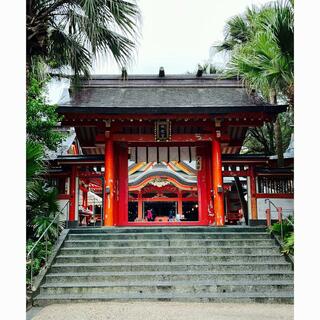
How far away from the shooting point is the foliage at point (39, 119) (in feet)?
29.7

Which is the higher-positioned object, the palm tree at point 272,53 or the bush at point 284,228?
the palm tree at point 272,53

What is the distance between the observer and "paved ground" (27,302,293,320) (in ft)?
18.9

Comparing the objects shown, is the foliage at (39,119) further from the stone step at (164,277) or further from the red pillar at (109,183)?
the stone step at (164,277)

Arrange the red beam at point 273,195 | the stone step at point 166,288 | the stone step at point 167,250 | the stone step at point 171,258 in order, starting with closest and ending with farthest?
the stone step at point 166,288, the stone step at point 171,258, the stone step at point 167,250, the red beam at point 273,195

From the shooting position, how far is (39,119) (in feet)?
30.7

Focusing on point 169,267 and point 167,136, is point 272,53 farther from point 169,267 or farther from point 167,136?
point 169,267

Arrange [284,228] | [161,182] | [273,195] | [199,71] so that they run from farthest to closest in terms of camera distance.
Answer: [161,182] → [199,71] → [273,195] → [284,228]

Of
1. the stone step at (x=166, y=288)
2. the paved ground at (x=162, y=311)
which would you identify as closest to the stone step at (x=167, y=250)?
the stone step at (x=166, y=288)

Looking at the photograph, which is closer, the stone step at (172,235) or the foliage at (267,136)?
the stone step at (172,235)

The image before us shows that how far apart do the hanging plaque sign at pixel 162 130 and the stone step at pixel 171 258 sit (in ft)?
13.2

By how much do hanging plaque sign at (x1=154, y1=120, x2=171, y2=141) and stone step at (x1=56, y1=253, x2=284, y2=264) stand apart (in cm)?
404

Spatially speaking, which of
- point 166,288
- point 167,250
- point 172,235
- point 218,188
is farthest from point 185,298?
point 218,188

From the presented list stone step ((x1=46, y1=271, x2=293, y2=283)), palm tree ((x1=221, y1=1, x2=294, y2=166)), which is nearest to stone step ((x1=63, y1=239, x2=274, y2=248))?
stone step ((x1=46, y1=271, x2=293, y2=283))

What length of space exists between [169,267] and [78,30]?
477cm
